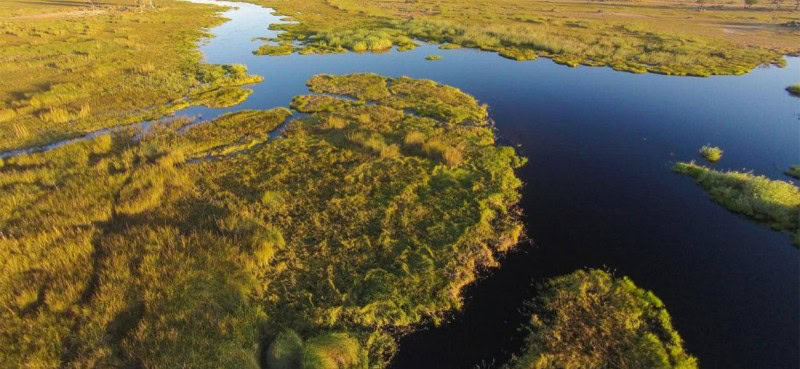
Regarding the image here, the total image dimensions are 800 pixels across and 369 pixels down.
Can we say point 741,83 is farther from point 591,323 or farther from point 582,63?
point 591,323

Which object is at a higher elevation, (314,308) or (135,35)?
(135,35)

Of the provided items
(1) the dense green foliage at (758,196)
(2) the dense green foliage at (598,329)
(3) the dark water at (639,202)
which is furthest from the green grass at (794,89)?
(2) the dense green foliage at (598,329)

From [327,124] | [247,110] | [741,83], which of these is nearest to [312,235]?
[327,124]

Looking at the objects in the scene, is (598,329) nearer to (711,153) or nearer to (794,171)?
(711,153)

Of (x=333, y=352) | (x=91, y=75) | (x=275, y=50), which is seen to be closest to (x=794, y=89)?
(x=333, y=352)

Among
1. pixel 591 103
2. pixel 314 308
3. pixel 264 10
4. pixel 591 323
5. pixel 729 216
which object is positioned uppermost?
pixel 264 10

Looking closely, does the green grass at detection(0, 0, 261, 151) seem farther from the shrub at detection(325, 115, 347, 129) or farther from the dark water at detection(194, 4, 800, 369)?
the shrub at detection(325, 115, 347, 129)
